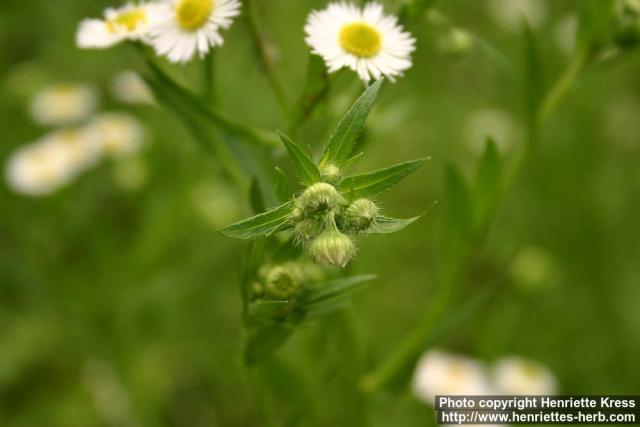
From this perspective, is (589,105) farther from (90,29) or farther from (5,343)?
(5,343)

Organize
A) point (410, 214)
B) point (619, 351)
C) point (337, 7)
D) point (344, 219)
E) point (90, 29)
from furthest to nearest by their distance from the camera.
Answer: point (410, 214)
point (619, 351)
point (90, 29)
point (337, 7)
point (344, 219)

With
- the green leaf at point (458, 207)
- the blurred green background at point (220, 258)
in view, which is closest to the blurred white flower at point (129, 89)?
the blurred green background at point (220, 258)

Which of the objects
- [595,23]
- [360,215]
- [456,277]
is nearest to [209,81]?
[360,215]

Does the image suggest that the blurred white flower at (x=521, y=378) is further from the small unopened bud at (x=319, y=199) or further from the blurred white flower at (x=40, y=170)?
the blurred white flower at (x=40, y=170)

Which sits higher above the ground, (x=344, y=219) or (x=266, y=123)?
(x=266, y=123)

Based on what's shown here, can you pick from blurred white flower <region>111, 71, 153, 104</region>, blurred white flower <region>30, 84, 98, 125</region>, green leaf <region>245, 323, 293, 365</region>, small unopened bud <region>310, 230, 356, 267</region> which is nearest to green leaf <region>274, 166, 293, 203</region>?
small unopened bud <region>310, 230, 356, 267</region>

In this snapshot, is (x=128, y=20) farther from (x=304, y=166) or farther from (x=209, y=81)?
(x=304, y=166)

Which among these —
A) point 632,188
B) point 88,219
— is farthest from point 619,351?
point 88,219
